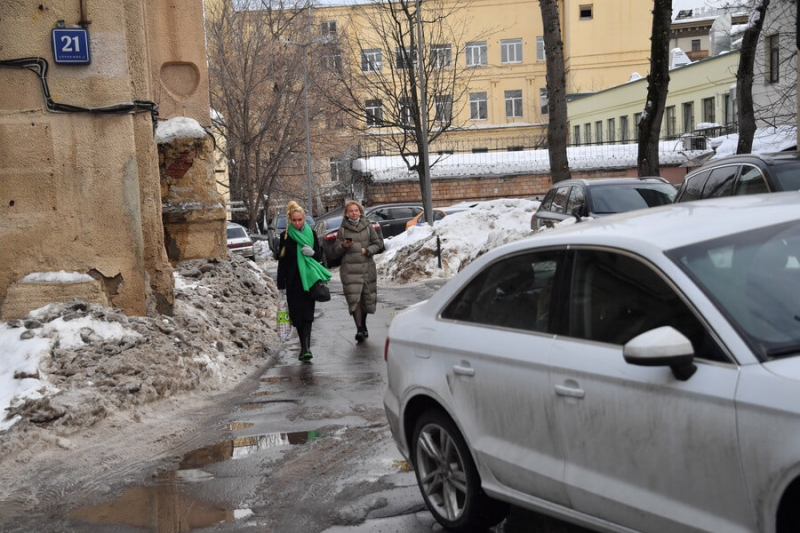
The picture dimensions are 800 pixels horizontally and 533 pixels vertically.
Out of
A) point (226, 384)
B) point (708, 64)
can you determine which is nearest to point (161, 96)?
point (226, 384)

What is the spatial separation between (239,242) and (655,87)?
17783 mm

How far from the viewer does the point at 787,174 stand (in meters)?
10.0

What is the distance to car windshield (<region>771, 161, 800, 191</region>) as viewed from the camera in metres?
9.91

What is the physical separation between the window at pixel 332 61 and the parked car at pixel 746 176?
102 ft

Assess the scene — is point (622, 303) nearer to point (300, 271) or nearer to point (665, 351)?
point (665, 351)

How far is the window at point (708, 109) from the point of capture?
43.7 meters

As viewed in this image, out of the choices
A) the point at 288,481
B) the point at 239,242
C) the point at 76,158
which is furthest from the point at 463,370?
the point at 239,242

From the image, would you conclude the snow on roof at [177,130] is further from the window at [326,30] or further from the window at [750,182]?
the window at [326,30]

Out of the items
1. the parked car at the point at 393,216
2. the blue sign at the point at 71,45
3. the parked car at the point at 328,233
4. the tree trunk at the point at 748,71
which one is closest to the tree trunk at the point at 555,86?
the tree trunk at the point at 748,71

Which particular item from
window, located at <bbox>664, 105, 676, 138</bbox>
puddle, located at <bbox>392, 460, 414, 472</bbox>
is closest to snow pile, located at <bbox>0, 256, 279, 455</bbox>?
puddle, located at <bbox>392, 460, 414, 472</bbox>

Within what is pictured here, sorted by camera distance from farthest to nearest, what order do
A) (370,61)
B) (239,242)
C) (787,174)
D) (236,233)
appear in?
(370,61) → (236,233) → (239,242) → (787,174)

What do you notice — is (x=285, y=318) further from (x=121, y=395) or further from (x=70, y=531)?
(x=70, y=531)

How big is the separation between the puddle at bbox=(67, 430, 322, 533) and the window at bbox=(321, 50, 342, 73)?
36.1 m

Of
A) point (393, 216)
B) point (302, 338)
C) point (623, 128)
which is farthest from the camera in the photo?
point (623, 128)
